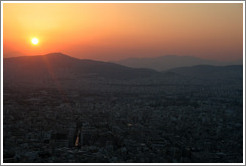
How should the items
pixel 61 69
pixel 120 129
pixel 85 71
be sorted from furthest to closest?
pixel 61 69 < pixel 85 71 < pixel 120 129

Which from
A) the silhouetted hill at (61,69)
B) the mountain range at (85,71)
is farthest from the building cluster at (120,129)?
the silhouetted hill at (61,69)

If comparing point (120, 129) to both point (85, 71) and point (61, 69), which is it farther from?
point (61, 69)

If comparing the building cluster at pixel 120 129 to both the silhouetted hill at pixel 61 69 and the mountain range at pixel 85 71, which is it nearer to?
the mountain range at pixel 85 71

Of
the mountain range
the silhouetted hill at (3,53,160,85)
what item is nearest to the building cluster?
the mountain range

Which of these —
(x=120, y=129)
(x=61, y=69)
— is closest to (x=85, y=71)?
(x=61, y=69)

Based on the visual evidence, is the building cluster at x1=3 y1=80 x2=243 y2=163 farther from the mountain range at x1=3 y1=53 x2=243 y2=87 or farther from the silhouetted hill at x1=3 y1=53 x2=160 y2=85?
the silhouetted hill at x1=3 y1=53 x2=160 y2=85

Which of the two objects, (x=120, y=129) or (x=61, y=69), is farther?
(x=61, y=69)

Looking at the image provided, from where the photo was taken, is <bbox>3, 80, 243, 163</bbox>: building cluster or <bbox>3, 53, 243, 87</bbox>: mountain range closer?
<bbox>3, 80, 243, 163</bbox>: building cluster

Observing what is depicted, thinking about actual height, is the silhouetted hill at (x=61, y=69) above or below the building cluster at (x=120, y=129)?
above

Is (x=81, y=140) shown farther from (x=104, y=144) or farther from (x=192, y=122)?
(x=192, y=122)

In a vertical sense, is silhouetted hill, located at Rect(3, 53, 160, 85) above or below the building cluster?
above

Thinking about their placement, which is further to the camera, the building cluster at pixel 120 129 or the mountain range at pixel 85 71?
the mountain range at pixel 85 71

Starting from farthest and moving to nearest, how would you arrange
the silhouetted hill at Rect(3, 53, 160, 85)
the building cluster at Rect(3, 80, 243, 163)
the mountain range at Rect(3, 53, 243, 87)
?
the silhouetted hill at Rect(3, 53, 160, 85), the mountain range at Rect(3, 53, 243, 87), the building cluster at Rect(3, 80, 243, 163)

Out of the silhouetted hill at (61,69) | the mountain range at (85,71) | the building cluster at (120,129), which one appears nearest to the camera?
the building cluster at (120,129)
